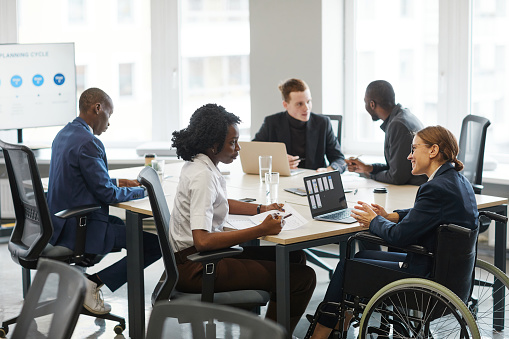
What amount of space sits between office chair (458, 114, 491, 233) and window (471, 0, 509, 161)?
1.02 metres

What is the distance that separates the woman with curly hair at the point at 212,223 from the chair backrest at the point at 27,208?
0.84m

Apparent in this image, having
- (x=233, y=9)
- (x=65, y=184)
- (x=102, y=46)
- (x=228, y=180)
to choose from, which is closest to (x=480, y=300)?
(x=228, y=180)

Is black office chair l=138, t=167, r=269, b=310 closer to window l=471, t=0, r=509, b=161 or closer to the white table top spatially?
the white table top

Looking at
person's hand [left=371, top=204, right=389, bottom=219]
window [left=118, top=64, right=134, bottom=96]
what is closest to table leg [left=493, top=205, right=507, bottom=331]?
person's hand [left=371, top=204, right=389, bottom=219]

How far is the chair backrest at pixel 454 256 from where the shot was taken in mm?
2629

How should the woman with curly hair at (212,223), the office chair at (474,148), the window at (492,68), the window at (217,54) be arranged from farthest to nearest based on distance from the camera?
1. the window at (217,54)
2. the window at (492,68)
3. the office chair at (474,148)
4. the woman with curly hair at (212,223)

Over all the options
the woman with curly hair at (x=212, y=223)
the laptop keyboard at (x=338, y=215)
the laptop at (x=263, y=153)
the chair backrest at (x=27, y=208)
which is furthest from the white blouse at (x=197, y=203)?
the laptop at (x=263, y=153)

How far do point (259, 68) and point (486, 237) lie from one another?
2196 mm

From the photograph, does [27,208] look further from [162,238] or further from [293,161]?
[293,161]

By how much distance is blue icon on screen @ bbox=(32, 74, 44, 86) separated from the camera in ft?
18.2

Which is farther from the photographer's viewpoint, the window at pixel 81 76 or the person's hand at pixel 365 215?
the window at pixel 81 76

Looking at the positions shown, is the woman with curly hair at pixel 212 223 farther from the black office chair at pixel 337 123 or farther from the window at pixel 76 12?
the window at pixel 76 12

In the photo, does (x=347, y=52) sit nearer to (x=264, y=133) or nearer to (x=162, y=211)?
(x=264, y=133)

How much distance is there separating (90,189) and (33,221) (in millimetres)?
344
